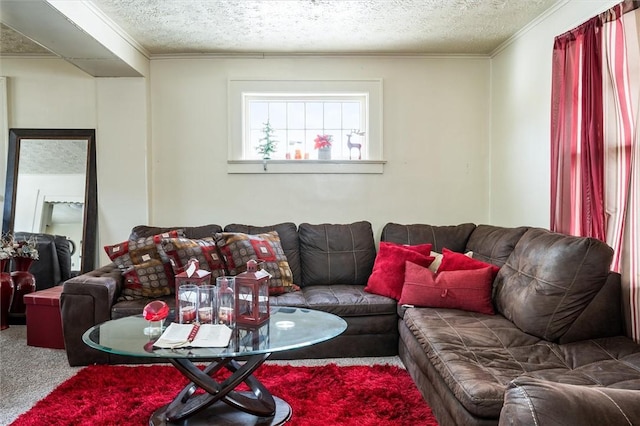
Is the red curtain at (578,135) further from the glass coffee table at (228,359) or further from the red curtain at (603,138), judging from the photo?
the glass coffee table at (228,359)

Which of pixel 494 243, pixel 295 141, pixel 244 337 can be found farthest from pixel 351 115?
pixel 244 337

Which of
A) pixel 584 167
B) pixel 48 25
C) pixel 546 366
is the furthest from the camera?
pixel 48 25

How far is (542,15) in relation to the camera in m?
3.23

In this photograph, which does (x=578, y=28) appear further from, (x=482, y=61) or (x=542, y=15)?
(x=482, y=61)

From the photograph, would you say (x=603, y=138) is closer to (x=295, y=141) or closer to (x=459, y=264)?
(x=459, y=264)

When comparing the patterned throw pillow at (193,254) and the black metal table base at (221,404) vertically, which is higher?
the patterned throw pillow at (193,254)

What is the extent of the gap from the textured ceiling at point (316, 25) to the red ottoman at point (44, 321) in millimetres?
2082

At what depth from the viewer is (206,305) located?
225 centimetres

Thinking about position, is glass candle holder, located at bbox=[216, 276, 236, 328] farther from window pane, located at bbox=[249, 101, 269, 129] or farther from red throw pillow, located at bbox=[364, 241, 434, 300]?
window pane, located at bbox=[249, 101, 269, 129]

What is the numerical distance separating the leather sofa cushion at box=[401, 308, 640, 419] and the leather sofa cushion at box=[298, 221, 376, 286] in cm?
115

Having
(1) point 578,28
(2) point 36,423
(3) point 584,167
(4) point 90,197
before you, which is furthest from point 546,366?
(4) point 90,197

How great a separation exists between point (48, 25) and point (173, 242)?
1.57 meters

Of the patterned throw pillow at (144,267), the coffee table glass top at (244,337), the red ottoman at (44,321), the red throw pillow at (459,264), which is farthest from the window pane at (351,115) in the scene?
the red ottoman at (44,321)

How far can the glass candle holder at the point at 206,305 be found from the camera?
7.36 ft
